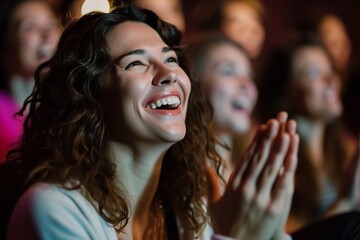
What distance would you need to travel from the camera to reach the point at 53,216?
34.9 inches

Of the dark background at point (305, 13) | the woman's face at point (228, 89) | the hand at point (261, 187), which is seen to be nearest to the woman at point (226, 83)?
the woman's face at point (228, 89)

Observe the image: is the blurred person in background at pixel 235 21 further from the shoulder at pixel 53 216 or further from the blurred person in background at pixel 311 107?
the shoulder at pixel 53 216

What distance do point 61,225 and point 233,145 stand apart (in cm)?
109

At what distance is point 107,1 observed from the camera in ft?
3.58

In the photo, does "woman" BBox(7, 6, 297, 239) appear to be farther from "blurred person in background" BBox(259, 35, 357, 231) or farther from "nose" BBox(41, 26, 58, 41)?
"blurred person in background" BBox(259, 35, 357, 231)

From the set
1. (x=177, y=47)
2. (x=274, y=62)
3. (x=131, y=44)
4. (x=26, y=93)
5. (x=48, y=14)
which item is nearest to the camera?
(x=131, y=44)

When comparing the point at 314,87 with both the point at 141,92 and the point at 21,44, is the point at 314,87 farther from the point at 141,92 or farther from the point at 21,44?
the point at 141,92

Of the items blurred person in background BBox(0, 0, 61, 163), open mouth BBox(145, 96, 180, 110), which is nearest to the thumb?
open mouth BBox(145, 96, 180, 110)

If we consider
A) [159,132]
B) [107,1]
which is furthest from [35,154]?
[107,1]

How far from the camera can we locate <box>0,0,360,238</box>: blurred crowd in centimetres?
172

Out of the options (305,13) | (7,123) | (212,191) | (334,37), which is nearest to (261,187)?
(212,191)

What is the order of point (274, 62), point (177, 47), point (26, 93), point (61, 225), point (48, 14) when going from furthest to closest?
point (274, 62) < point (48, 14) < point (26, 93) < point (177, 47) < point (61, 225)

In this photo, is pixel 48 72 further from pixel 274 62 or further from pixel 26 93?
pixel 274 62

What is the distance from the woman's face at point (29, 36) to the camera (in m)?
1.78
